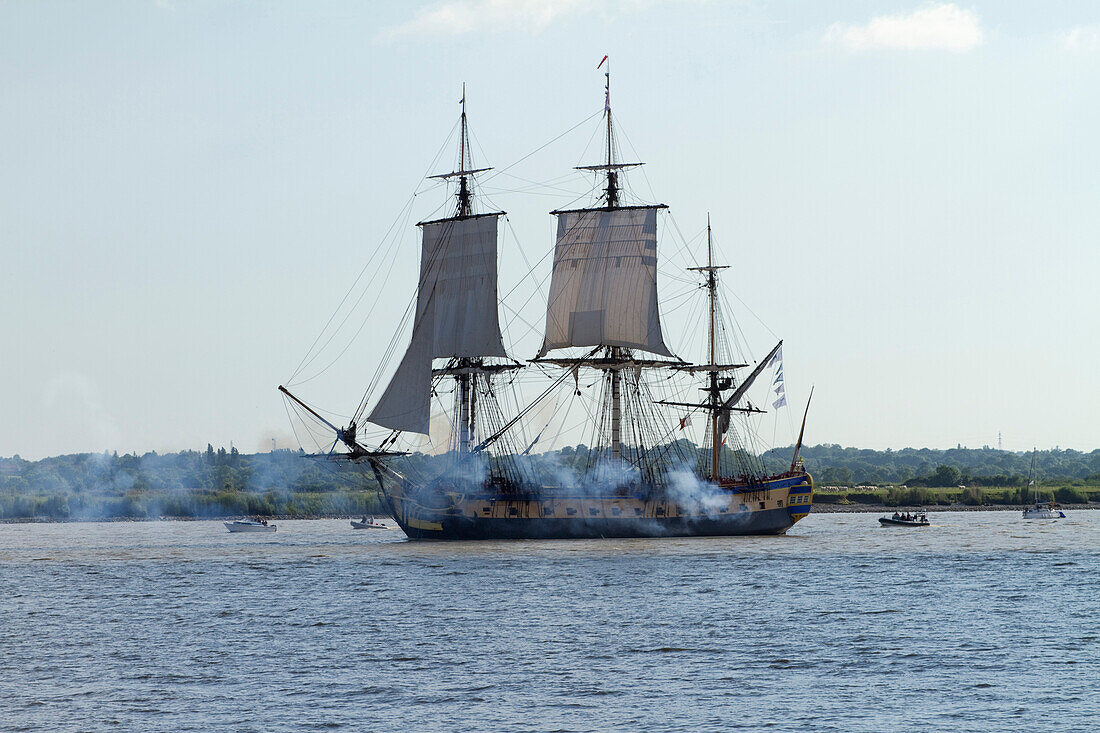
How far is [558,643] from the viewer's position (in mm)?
48750

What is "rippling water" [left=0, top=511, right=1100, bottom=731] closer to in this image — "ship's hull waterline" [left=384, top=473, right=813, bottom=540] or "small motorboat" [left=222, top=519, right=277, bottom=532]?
"ship's hull waterline" [left=384, top=473, right=813, bottom=540]

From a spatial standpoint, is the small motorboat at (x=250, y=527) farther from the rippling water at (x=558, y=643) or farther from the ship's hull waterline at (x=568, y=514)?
the rippling water at (x=558, y=643)

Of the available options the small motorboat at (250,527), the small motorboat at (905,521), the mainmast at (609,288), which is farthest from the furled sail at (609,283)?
the small motorboat at (250,527)

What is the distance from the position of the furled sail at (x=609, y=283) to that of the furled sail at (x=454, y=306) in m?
7.92

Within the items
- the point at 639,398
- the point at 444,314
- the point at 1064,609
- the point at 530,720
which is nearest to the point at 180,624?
the point at 530,720

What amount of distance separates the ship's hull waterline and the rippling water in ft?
53.3

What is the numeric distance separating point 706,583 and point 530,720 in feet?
124

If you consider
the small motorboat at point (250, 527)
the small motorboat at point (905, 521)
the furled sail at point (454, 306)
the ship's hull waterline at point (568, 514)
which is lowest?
the small motorboat at point (250, 527)

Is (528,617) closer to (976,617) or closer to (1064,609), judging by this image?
(976,617)

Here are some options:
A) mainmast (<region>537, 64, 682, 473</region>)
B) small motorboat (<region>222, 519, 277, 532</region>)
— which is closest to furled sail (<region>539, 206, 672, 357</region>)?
mainmast (<region>537, 64, 682, 473</region>)

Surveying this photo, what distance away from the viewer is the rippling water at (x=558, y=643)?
3556cm

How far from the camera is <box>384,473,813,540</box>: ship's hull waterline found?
360 ft

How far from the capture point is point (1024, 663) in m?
43.4

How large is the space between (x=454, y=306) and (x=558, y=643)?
69308 millimetres
